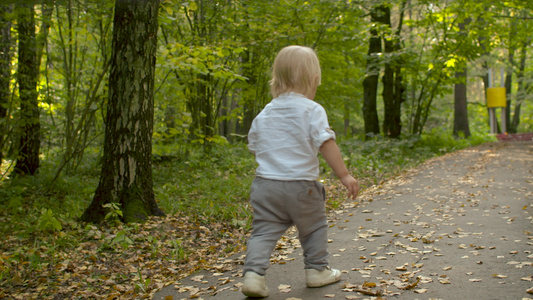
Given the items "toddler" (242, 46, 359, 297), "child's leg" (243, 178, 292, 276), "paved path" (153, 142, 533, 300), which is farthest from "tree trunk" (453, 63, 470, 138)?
"child's leg" (243, 178, 292, 276)

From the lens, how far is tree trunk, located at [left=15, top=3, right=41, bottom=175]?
7.59 metres

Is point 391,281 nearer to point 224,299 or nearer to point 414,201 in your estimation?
point 224,299

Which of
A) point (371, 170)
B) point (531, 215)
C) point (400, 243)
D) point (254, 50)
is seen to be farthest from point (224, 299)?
point (254, 50)

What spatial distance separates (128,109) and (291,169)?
10.4 feet

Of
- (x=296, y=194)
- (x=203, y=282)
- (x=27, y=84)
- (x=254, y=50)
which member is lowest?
(x=203, y=282)

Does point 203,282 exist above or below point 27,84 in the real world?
below

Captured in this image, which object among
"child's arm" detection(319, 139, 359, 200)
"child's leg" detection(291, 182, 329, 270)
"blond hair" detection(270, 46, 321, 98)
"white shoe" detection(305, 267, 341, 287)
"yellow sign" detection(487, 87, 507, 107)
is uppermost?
"yellow sign" detection(487, 87, 507, 107)

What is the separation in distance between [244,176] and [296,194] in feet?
22.7

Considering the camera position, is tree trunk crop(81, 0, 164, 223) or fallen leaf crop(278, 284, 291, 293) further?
tree trunk crop(81, 0, 164, 223)

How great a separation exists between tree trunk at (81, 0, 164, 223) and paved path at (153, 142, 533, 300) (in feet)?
6.22

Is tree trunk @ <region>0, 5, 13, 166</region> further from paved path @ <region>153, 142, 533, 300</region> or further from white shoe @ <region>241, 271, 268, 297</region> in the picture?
white shoe @ <region>241, 271, 268, 297</region>

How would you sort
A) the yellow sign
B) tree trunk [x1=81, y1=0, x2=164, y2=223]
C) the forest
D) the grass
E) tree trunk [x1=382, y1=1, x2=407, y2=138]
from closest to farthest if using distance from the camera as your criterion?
the grass < the forest < tree trunk [x1=81, y1=0, x2=164, y2=223] < tree trunk [x1=382, y1=1, x2=407, y2=138] < the yellow sign

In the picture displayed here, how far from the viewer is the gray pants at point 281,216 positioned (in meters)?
3.03

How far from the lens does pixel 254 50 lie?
39.8 ft
